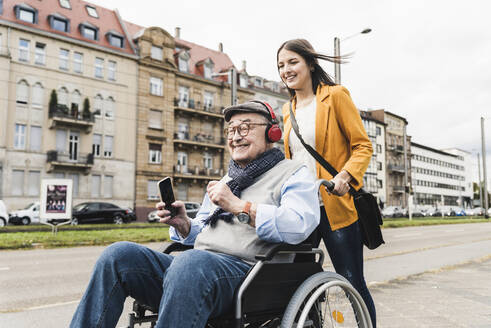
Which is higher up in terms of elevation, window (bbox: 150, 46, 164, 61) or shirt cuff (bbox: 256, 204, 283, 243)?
window (bbox: 150, 46, 164, 61)

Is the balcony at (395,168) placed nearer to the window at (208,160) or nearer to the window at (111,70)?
the window at (208,160)

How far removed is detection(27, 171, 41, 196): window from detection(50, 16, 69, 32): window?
11.8 meters

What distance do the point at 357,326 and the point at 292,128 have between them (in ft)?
4.28

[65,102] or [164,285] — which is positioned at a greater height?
[65,102]

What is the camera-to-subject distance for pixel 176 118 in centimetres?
4219

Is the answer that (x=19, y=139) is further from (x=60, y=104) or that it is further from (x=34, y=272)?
(x=34, y=272)

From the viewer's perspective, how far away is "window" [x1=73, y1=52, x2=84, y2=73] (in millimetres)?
35816

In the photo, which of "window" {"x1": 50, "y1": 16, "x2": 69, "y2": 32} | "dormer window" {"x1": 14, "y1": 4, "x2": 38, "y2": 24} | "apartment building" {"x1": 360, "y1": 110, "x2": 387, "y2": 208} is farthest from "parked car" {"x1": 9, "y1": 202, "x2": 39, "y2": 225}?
"apartment building" {"x1": 360, "y1": 110, "x2": 387, "y2": 208}

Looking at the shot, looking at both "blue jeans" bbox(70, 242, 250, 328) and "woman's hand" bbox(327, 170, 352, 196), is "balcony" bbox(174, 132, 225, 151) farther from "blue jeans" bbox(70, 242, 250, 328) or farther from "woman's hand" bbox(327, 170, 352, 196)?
"blue jeans" bbox(70, 242, 250, 328)

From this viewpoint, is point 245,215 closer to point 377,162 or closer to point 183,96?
point 183,96

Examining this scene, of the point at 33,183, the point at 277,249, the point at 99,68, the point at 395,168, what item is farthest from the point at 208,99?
the point at 395,168

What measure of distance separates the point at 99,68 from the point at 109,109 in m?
3.43

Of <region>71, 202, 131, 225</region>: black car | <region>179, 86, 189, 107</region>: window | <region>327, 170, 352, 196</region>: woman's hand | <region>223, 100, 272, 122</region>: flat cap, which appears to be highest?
<region>179, 86, 189, 107</region>: window

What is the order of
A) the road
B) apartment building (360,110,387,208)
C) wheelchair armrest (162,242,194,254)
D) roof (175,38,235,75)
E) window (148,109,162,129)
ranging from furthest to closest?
apartment building (360,110,387,208) → roof (175,38,235,75) → window (148,109,162,129) → the road → wheelchair armrest (162,242,194,254)
